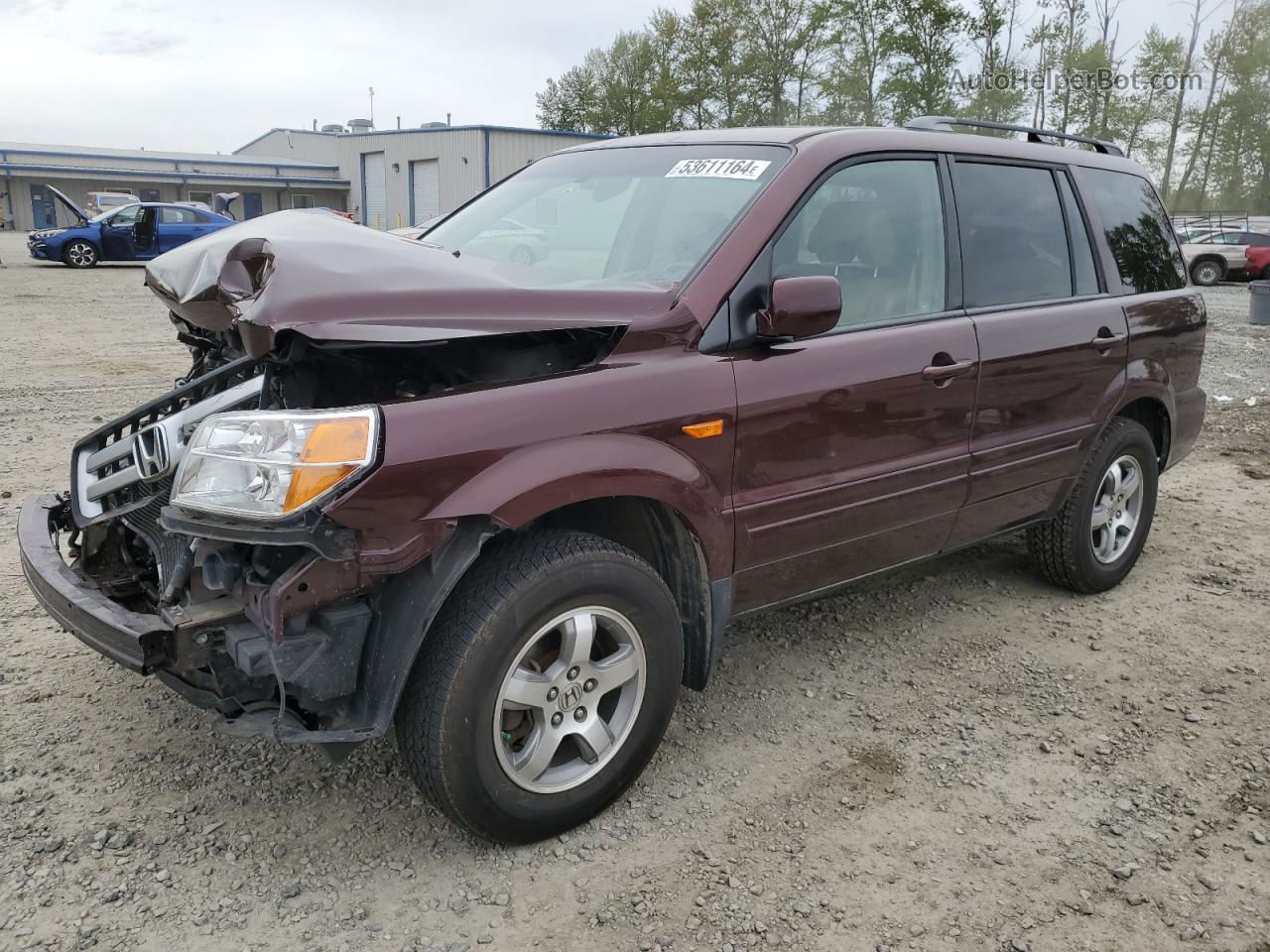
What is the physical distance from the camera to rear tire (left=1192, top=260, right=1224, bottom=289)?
78.5ft

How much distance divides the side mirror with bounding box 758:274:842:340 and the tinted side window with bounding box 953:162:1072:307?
3.31 ft

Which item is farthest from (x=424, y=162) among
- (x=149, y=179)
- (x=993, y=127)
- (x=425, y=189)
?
(x=993, y=127)

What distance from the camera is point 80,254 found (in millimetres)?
20906

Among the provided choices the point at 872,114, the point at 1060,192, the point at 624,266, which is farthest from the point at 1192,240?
the point at 624,266

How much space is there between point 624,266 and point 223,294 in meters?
1.23

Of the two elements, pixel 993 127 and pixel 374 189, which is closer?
pixel 993 127

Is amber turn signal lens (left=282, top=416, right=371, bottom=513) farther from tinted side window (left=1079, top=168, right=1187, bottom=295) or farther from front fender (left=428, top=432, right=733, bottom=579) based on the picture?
tinted side window (left=1079, top=168, right=1187, bottom=295)

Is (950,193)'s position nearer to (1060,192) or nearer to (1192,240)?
(1060,192)

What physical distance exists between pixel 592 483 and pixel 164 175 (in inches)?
2060

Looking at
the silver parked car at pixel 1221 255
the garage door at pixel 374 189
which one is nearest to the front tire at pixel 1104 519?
the silver parked car at pixel 1221 255

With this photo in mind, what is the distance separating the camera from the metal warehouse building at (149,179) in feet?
153

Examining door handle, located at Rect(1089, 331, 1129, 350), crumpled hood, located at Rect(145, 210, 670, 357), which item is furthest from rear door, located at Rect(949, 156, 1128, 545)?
crumpled hood, located at Rect(145, 210, 670, 357)

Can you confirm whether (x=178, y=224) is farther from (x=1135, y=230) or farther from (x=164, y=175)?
(x=164, y=175)

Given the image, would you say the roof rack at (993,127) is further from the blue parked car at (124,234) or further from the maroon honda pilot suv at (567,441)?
the blue parked car at (124,234)
